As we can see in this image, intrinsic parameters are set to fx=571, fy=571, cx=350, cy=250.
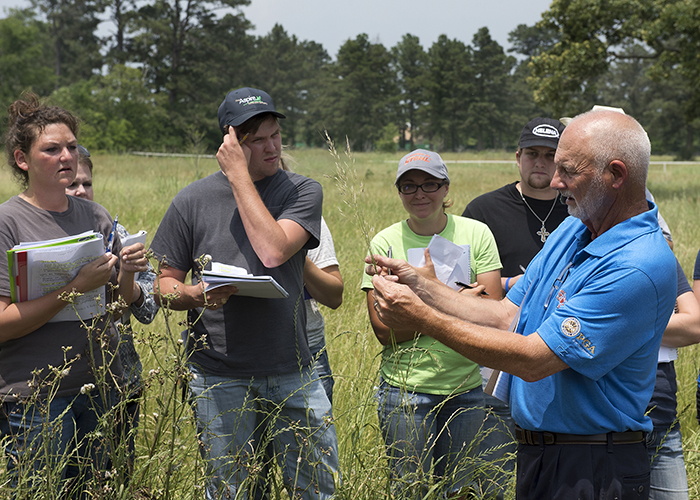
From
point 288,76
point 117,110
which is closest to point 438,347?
point 117,110

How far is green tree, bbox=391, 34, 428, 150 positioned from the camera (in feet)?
241

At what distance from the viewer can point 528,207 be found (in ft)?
11.7

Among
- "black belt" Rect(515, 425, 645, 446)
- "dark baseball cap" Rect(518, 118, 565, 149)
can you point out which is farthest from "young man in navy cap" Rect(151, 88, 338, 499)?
"dark baseball cap" Rect(518, 118, 565, 149)

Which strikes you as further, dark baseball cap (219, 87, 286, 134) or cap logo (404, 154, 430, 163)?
cap logo (404, 154, 430, 163)

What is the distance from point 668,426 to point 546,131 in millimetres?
1817

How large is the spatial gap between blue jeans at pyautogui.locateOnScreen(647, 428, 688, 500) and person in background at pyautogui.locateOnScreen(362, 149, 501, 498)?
0.77 m

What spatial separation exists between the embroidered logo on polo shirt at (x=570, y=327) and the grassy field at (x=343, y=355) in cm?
69

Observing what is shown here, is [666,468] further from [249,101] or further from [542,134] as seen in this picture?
[249,101]

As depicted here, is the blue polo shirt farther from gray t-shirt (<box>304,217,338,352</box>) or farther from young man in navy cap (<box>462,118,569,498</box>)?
gray t-shirt (<box>304,217,338,352</box>)

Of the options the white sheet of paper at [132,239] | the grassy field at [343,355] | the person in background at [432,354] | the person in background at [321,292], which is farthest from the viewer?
the person in background at [321,292]

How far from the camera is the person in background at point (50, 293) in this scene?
227 centimetres

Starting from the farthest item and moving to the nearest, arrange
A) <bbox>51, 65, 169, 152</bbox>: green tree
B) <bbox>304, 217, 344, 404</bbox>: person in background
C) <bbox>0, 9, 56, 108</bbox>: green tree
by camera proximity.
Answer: <bbox>0, 9, 56, 108</bbox>: green tree < <bbox>51, 65, 169, 152</bbox>: green tree < <bbox>304, 217, 344, 404</bbox>: person in background

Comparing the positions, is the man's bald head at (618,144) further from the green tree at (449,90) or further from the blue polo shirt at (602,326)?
the green tree at (449,90)

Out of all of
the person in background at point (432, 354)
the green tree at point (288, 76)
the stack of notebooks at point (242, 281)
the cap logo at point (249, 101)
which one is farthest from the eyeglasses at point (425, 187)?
the green tree at point (288, 76)
